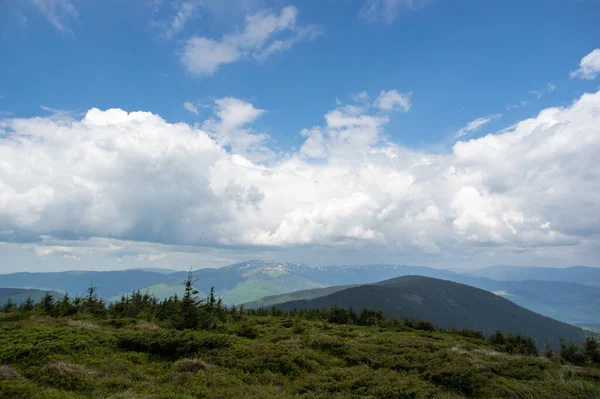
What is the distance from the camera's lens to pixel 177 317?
34.9 m

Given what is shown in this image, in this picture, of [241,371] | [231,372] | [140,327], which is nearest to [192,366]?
[231,372]

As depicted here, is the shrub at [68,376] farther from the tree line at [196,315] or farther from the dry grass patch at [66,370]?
the tree line at [196,315]

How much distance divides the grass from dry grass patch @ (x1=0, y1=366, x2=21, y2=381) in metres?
0.04

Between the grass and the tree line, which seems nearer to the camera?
the grass

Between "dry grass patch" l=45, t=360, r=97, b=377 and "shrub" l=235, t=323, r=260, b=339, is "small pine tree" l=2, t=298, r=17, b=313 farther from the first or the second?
"dry grass patch" l=45, t=360, r=97, b=377

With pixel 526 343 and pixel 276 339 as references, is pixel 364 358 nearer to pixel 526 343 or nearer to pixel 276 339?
pixel 276 339

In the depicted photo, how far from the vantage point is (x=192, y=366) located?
20109 millimetres

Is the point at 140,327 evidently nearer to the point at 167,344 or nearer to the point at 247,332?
the point at 247,332

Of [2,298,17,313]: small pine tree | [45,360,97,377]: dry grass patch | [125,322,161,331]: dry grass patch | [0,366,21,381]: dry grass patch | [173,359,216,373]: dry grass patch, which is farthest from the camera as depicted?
[2,298,17,313]: small pine tree

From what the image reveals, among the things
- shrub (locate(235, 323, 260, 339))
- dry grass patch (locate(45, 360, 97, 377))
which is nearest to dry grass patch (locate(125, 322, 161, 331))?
shrub (locate(235, 323, 260, 339))

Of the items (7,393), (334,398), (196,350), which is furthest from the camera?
(196,350)

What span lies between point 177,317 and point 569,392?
32572 millimetres

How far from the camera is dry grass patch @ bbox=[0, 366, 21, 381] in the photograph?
1531 cm

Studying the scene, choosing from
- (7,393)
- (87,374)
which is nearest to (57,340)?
(87,374)
